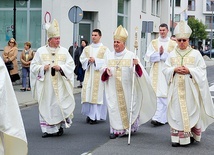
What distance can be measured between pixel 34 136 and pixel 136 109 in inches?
76.2

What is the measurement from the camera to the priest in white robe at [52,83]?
402 inches

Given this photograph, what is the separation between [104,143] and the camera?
31.1 feet

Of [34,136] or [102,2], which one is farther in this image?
[102,2]

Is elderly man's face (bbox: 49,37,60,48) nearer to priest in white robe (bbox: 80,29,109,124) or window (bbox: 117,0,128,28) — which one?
priest in white robe (bbox: 80,29,109,124)

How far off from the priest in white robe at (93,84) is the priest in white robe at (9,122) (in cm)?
745

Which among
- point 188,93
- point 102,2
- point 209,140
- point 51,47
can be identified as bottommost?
point 209,140

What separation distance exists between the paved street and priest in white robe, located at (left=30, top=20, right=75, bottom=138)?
12.4 inches

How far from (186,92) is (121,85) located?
139 cm

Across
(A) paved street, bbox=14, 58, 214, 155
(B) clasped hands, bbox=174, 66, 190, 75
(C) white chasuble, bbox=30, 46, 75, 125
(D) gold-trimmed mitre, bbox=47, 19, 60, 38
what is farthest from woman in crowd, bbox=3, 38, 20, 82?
Result: (B) clasped hands, bbox=174, 66, 190, 75

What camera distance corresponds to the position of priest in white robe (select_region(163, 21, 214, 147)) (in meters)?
9.08

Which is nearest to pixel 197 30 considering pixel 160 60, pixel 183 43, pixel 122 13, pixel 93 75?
pixel 122 13

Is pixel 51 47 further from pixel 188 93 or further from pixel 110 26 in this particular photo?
pixel 110 26

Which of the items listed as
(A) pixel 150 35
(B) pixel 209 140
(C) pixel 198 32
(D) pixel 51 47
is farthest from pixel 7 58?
(C) pixel 198 32

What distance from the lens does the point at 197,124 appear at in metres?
9.24
